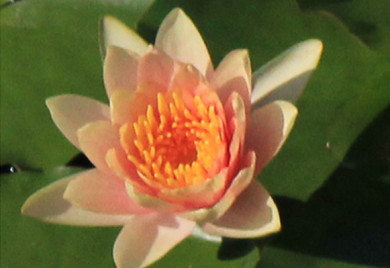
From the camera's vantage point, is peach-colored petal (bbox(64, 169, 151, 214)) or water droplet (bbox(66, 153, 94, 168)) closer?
peach-colored petal (bbox(64, 169, 151, 214))

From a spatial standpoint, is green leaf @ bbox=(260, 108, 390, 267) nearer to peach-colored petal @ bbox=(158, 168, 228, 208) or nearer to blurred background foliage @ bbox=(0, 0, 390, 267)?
blurred background foliage @ bbox=(0, 0, 390, 267)

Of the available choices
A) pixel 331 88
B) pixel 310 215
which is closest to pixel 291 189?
pixel 310 215

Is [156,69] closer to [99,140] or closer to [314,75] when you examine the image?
[99,140]

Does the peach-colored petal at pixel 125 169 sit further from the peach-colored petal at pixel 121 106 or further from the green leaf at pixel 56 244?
the green leaf at pixel 56 244

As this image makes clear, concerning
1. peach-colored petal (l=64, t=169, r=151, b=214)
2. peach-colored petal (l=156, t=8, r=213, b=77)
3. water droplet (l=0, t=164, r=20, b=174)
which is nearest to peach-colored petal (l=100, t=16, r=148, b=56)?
peach-colored petal (l=156, t=8, r=213, b=77)

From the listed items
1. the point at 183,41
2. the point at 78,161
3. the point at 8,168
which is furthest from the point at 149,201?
the point at 8,168

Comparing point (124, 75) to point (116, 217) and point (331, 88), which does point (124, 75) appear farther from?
point (331, 88)
